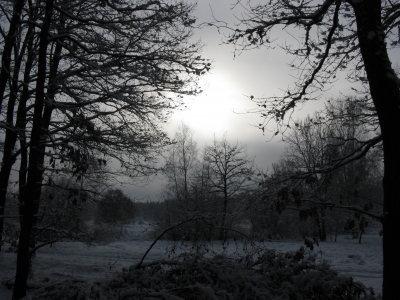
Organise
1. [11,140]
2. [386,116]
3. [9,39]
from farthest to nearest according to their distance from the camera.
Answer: [11,140]
[9,39]
[386,116]

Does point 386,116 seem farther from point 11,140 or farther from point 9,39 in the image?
point 11,140

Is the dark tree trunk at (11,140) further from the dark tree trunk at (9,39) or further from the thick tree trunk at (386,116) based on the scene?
the thick tree trunk at (386,116)

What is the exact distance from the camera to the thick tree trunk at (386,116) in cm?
373

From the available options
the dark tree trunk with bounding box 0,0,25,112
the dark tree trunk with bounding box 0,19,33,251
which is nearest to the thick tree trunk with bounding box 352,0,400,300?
the dark tree trunk with bounding box 0,0,25,112

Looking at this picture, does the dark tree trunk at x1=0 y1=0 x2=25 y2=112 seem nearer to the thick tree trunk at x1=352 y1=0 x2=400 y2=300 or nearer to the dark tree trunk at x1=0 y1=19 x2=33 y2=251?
the dark tree trunk at x1=0 y1=19 x2=33 y2=251

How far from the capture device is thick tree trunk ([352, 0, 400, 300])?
12.2ft

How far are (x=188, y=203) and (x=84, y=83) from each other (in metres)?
21.4

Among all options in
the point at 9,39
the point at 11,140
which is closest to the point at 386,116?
the point at 9,39

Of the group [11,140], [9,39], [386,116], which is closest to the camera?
[386,116]

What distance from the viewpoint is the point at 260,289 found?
4.76m

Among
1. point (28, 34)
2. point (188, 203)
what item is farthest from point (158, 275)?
point (188, 203)

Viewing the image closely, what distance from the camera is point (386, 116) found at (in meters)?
3.90

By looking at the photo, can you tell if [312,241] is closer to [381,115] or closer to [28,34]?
[381,115]

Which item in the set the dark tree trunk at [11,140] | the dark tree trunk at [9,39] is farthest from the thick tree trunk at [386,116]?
the dark tree trunk at [11,140]
